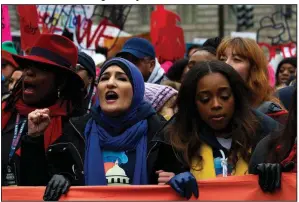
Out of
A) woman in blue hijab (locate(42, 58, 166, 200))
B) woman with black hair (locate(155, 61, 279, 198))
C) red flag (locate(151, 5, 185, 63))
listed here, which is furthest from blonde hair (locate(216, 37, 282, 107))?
red flag (locate(151, 5, 185, 63))

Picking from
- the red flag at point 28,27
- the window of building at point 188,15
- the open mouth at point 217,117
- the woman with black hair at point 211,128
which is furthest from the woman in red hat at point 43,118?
the window of building at point 188,15

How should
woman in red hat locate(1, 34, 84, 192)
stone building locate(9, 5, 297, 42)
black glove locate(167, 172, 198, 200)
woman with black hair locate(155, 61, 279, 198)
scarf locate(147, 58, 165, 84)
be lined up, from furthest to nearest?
stone building locate(9, 5, 297, 42) → scarf locate(147, 58, 165, 84) → woman in red hat locate(1, 34, 84, 192) → woman with black hair locate(155, 61, 279, 198) → black glove locate(167, 172, 198, 200)

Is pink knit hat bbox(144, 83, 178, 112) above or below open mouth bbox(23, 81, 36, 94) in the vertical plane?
below

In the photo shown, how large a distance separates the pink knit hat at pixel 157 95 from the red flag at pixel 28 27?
2657 millimetres

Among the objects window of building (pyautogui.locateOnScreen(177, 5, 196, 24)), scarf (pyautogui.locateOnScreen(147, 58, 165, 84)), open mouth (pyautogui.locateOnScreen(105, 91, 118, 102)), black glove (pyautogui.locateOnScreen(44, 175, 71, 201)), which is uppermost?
window of building (pyautogui.locateOnScreen(177, 5, 196, 24))

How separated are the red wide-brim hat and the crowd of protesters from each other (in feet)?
0.04

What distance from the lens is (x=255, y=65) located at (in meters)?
4.76

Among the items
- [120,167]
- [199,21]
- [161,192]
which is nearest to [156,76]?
[120,167]

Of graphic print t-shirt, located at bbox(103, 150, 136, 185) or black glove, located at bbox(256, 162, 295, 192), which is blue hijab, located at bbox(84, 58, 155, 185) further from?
black glove, located at bbox(256, 162, 295, 192)

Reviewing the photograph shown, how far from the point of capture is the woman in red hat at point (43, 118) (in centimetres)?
395

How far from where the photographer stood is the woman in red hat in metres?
3.95

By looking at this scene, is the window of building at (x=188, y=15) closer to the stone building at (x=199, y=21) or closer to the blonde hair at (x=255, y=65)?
the stone building at (x=199, y=21)

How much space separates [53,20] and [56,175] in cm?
825
